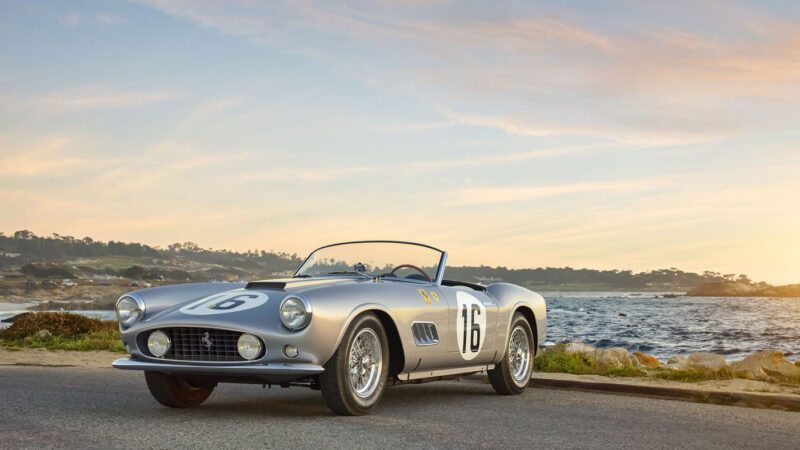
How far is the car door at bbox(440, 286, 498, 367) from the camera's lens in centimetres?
911

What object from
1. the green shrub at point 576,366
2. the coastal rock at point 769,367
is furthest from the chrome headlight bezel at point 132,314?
the coastal rock at point 769,367

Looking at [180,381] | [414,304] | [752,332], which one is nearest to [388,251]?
[414,304]

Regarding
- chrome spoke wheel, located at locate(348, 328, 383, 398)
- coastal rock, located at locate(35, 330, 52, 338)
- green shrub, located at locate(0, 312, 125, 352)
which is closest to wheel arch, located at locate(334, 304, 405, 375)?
chrome spoke wheel, located at locate(348, 328, 383, 398)

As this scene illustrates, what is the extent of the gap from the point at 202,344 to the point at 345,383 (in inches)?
48.1

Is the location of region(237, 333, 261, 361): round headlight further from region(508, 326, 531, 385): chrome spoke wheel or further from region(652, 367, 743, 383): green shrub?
region(652, 367, 743, 383): green shrub

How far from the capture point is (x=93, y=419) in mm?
7477

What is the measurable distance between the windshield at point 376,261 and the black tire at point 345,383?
177 centimetres

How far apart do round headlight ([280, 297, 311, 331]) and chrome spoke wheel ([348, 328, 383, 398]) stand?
1.89 ft

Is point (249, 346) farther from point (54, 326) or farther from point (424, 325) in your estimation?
point (54, 326)

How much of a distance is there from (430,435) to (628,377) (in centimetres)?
688

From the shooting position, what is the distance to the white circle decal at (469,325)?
30.2ft

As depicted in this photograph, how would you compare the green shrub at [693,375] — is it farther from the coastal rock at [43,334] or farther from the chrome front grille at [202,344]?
the coastal rock at [43,334]

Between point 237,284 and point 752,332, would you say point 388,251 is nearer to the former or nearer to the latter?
point 237,284

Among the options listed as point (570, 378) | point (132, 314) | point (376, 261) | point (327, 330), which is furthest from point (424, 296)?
point (570, 378)
